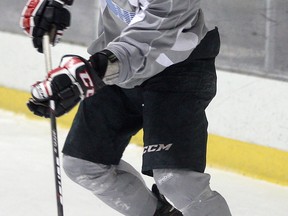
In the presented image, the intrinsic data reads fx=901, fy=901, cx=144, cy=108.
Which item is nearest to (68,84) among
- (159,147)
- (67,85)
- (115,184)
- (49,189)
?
(67,85)

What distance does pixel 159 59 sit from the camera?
241 cm

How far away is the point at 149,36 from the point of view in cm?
227

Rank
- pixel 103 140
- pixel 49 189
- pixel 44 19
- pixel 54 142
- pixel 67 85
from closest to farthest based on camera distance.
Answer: pixel 67 85, pixel 54 142, pixel 44 19, pixel 103 140, pixel 49 189

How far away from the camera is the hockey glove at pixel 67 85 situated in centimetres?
210

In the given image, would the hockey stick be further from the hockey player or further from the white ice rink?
the white ice rink

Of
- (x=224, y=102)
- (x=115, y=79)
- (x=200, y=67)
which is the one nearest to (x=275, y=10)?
(x=224, y=102)

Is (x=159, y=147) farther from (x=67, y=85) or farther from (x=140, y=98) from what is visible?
(x=67, y=85)

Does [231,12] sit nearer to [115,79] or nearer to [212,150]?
[212,150]

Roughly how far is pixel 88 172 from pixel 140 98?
289 mm

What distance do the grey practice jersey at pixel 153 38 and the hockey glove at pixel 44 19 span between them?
210 mm

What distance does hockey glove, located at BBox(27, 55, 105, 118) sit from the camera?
210 cm

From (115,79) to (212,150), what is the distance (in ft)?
5.55

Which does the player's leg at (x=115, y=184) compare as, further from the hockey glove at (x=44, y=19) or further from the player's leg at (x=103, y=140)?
the hockey glove at (x=44, y=19)

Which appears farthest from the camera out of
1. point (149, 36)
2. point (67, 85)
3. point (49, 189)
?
point (49, 189)
